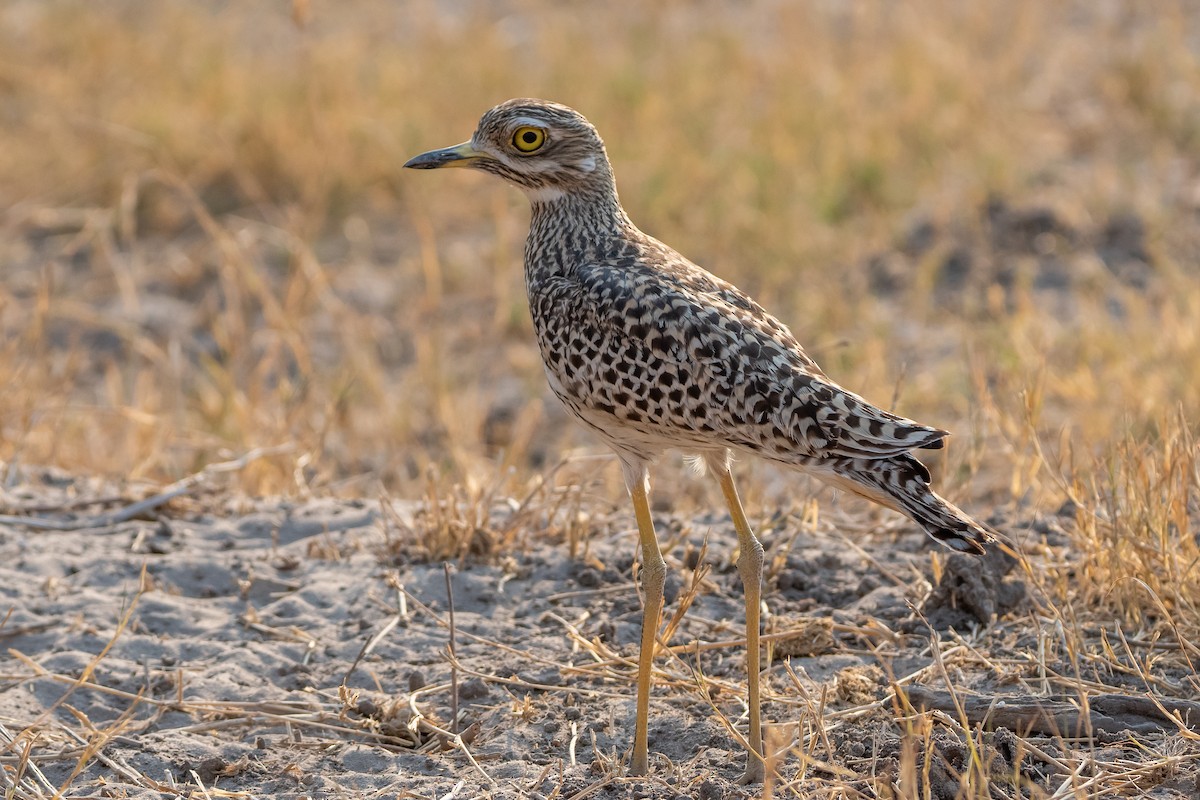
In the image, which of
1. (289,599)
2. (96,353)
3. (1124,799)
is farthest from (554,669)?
(96,353)

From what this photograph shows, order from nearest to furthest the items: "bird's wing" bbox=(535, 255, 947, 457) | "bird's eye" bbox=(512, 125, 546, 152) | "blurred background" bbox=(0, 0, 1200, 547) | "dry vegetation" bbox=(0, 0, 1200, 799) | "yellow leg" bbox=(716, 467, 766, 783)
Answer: "bird's wing" bbox=(535, 255, 947, 457)
"yellow leg" bbox=(716, 467, 766, 783)
"bird's eye" bbox=(512, 125, 546, 152)
"dry vegetation" bbox=(0, 0, 1200, 799)
"blurred background" bbox=(0, 0, 1200, 547)

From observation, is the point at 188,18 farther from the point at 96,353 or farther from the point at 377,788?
the point at 377,788

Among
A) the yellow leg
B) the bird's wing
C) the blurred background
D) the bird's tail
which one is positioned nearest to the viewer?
the bird's tail

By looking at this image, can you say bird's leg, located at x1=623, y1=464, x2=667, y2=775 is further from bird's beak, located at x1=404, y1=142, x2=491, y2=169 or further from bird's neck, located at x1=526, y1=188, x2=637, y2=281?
bird's beak, located at x1=404, y1=142, x2=491, y2=169

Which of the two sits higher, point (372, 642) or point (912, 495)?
point (912, 495)

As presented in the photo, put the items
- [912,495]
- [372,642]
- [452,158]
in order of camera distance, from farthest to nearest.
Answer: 1. [372,642]
2. [452,158]
3. [912,495]

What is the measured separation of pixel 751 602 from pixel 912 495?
1.95 feet

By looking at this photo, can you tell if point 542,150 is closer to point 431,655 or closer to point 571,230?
point 571,230

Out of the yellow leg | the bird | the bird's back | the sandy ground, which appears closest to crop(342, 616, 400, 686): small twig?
the sandy ground

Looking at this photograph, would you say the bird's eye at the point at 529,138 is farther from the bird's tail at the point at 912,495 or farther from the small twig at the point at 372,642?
the small twig at the point at 372,642

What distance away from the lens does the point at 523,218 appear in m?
8.98

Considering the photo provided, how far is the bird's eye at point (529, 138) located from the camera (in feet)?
13.5

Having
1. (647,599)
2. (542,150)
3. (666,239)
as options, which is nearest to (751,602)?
(647,599)

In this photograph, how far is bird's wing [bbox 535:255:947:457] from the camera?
3.49 metres
